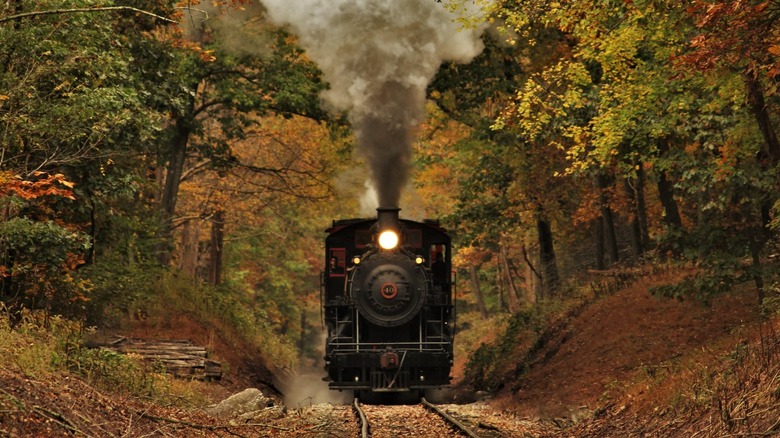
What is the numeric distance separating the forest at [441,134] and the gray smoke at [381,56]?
341mm

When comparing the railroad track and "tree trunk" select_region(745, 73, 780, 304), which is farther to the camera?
the railroad track

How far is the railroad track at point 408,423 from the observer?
12769 millimetres

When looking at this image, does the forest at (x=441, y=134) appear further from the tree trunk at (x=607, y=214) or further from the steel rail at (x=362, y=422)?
the steel rail at (x=362, y=422)

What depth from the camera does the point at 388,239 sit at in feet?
58.7

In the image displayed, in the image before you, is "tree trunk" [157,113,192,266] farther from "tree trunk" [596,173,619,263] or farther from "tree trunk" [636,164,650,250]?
"tree trunk" [636,164,650,250]

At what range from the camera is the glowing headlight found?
17875 mm

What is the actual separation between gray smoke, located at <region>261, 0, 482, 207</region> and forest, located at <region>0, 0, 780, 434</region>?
34 centimetres

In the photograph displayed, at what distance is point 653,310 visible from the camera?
18.3 meters

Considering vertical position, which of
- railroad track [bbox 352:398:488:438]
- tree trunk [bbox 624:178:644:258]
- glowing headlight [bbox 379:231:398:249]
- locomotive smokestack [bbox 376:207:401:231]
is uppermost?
tree trunk [bbox 624:178:644:258]

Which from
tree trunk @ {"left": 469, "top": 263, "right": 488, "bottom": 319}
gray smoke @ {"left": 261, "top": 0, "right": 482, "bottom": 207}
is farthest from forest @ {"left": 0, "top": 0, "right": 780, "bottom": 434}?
tree trunk @ {"left": 469, "top": 263, "right": 488, "bottom": 319}

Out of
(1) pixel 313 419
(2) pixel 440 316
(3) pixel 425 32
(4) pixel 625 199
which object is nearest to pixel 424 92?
(3) pixel 425 32

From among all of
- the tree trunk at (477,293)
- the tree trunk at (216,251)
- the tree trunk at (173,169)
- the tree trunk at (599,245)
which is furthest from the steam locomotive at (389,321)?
the tree trunk at (477,293)

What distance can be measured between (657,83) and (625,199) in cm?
1355

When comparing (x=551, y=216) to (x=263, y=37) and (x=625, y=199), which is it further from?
(x=263, y=37)
